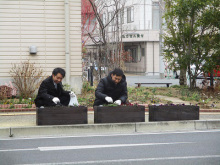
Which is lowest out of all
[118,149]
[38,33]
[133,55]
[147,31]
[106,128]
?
[118,149]

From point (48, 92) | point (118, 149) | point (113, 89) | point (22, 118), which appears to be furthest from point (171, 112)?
point (22, 118)

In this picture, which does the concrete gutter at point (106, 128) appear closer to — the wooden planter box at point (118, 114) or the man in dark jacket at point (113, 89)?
the wooden planter box at point (118, 114)

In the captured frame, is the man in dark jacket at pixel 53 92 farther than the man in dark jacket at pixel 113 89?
No

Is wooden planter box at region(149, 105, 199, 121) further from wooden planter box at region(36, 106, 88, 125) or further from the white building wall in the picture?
the white building wall

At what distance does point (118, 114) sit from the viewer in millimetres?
12375

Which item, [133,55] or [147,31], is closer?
[147,31]

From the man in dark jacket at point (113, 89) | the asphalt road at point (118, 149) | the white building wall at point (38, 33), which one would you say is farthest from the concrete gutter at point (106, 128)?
the white building wall at point (38, 33)

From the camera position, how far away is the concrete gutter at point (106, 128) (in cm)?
1165

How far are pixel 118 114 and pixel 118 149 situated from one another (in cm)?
274

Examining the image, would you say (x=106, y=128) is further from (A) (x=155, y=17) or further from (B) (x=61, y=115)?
(A) (x=155, y=17)

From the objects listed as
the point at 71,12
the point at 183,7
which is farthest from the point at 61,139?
the point at 183,7

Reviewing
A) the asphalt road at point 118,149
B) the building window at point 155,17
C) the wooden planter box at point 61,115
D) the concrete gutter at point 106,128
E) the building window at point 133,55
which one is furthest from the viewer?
the building window at point 133,55

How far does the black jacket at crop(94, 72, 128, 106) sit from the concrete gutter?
873 millimetres

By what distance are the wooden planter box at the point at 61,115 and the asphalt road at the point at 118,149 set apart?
2.53 feet
